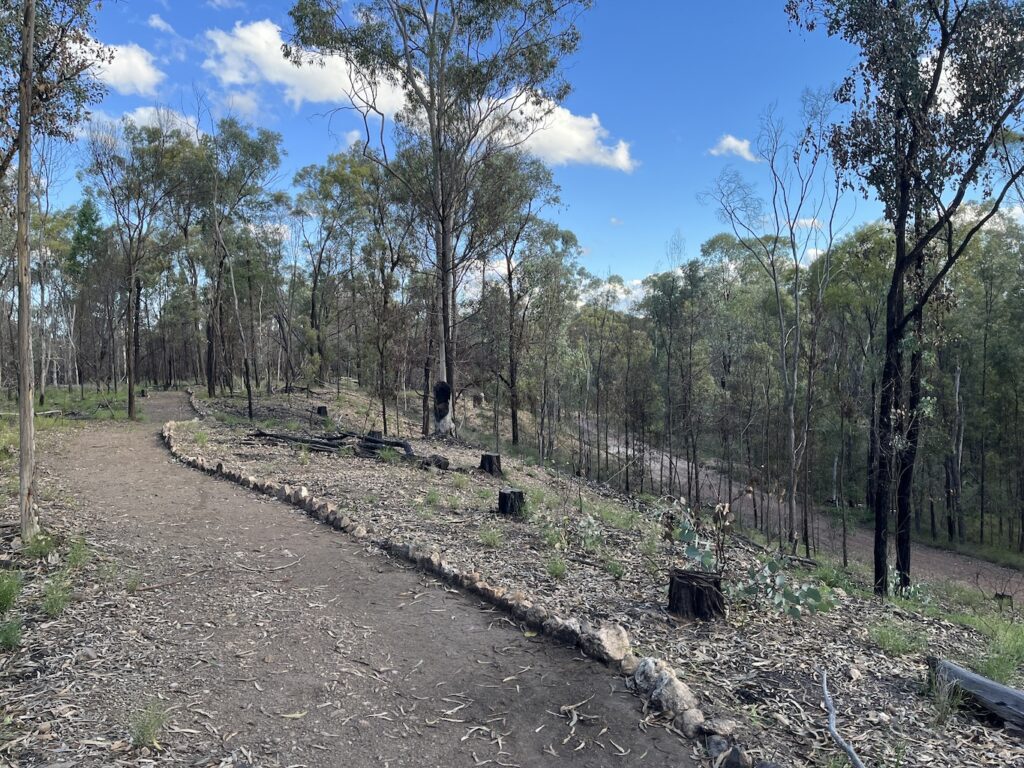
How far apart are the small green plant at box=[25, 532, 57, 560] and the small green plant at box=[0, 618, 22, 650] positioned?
154 cm

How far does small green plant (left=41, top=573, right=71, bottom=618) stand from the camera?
4062mm

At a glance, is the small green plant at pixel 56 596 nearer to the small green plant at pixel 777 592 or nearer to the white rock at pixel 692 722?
the white rock at pixel 692 722

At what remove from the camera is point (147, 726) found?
281cm

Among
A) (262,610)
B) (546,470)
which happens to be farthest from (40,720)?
(546,470)

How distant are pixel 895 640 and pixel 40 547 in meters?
7.00

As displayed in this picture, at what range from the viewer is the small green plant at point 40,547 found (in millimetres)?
5012

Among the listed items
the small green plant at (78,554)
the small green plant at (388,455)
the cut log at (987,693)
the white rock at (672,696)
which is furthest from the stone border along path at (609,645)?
the small green plant at (388,455)

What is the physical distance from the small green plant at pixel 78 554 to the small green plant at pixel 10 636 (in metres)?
1.27

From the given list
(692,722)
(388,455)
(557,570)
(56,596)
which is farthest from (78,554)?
(388,455)

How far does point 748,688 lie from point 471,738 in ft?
5.42

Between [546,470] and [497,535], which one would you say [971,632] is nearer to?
[497,535]

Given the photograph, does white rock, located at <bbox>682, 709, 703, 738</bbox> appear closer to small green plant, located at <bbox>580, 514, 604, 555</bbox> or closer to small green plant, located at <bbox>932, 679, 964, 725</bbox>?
small green plant, located at <bbox>932, 679, 964, 725</bbox>

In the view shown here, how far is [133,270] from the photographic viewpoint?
16.0m

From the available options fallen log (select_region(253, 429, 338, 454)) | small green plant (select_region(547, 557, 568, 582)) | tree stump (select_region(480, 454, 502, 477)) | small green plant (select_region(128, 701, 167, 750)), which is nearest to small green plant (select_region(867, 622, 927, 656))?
small green plant (select_region(547, 557, 568, 582))
